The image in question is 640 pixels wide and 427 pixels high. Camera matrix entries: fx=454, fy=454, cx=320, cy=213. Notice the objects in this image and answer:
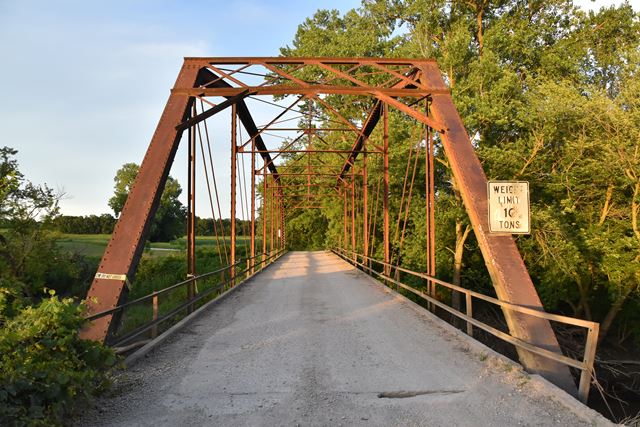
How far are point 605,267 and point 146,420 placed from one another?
14.3 meters

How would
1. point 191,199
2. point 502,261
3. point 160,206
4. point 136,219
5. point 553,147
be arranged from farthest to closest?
point 160,206, point 553,147, point 191,199, point 136,219, point 502,261

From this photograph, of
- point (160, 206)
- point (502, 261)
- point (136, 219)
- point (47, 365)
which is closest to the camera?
Answer: point (47, 365)

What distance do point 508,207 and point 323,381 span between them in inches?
Answer: 133

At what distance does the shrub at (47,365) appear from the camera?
127 inches

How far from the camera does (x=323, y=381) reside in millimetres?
4977

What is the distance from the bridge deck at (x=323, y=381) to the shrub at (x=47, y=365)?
0.44 m

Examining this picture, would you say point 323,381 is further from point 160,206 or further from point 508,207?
point 160,206

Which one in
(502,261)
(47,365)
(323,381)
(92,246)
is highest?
(502,261)

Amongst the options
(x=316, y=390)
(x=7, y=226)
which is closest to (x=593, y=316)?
(x=316, y=390)

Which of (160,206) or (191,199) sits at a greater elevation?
(160,206)

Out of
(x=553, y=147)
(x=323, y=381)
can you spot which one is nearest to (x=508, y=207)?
(x=323, y=381)

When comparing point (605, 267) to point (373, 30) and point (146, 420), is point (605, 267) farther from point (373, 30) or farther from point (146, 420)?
point (373, 30)

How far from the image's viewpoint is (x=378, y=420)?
391 cm

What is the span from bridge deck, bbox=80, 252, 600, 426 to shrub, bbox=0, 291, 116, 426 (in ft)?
1.45
